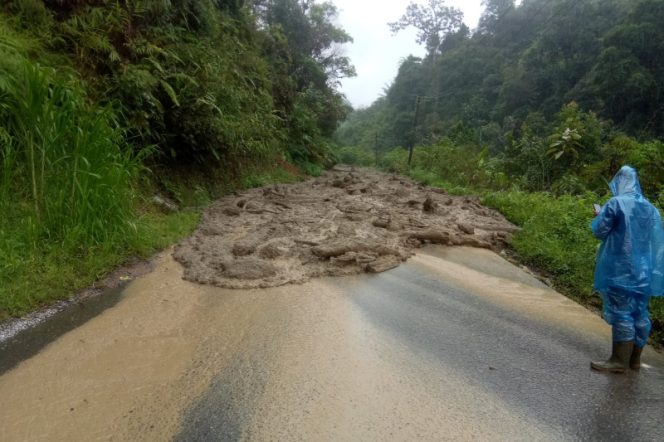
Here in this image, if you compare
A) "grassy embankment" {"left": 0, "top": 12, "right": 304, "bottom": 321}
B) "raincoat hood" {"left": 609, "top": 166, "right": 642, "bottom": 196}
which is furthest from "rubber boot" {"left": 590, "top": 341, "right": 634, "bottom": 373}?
"grassy embankment" {"left": 0, "top": 12, "right": 304, "bottom": 321}

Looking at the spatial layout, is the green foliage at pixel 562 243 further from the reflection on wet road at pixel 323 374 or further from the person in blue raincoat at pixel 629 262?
the person in blue raincoat at pixel 629 262

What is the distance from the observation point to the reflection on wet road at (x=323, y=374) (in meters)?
2.50

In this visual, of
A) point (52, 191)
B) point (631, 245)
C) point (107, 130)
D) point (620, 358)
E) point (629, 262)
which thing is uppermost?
point (107, 130)

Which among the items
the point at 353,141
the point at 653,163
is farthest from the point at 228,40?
the point at 353,141

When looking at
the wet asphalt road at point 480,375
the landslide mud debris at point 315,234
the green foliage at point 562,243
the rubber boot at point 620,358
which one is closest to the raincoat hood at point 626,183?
the rubber boot at point 620,358

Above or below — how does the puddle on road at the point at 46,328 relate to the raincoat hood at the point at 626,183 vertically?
below

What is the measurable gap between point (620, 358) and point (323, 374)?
2339mm

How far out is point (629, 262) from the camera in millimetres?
2967

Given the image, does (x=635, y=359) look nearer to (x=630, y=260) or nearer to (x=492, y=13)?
(x=630, y=260)

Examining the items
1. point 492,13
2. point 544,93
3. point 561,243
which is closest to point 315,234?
point 561,243

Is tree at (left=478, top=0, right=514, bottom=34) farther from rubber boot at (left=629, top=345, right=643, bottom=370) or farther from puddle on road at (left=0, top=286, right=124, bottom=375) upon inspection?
puddle on road at (left=0, top=286, right=124, bottom=375)

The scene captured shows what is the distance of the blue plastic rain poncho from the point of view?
2.96 meters

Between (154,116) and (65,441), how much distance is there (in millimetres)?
5793

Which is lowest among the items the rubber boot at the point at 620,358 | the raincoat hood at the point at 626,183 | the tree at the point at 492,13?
the rubber boot at the point at 620,358
